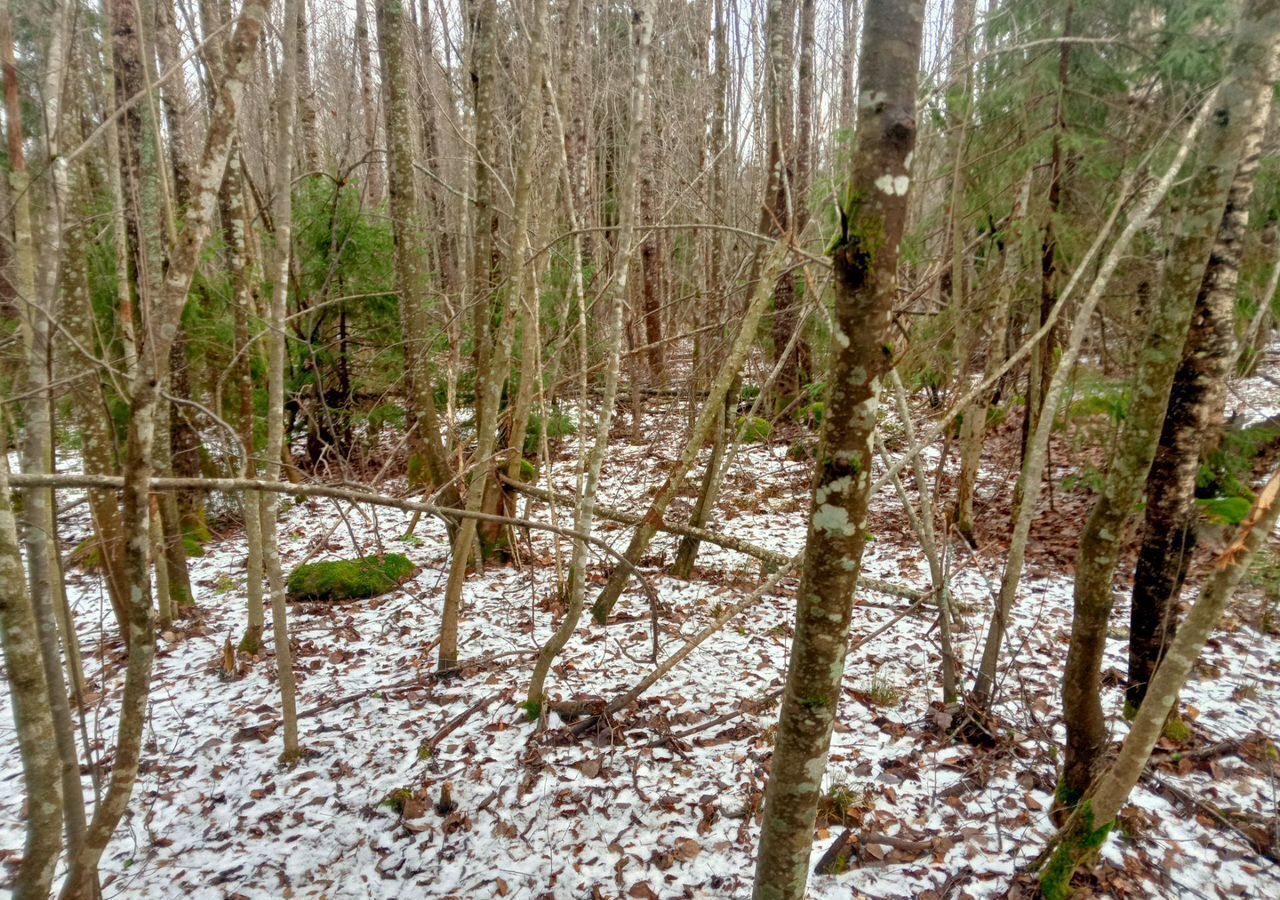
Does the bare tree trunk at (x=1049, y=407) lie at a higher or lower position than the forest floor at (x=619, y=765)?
higher

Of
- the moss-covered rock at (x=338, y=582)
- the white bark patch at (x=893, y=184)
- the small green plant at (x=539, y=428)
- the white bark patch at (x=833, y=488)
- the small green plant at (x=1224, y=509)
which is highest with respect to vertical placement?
the white bark patch at (x=893, y=184)

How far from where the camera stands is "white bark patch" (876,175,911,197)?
5.45 feet

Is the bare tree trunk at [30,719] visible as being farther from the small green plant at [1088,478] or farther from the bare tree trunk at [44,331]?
the small green plant at [1088,478]

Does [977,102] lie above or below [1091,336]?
above

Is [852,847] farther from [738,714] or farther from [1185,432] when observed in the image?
[1185,432]

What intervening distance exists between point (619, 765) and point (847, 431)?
8.72 ft

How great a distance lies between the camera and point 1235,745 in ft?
11.4

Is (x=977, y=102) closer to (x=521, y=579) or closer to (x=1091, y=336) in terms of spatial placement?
(x=1091, y=336)

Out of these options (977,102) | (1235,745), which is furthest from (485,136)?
(1235,745)

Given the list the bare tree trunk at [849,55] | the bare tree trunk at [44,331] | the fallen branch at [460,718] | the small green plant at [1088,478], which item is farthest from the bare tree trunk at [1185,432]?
the bare tree trunk at [849,55]

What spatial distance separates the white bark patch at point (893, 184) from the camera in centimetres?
166

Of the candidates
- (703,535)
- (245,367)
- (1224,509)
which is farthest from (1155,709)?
(245,367)

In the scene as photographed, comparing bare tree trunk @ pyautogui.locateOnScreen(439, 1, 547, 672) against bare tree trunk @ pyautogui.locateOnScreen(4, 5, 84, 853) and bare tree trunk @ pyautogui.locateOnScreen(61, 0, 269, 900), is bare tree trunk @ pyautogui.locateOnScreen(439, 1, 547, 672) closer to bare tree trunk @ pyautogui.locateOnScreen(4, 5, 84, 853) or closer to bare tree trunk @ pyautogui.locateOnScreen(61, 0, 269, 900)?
bare tree trunk @ pyautogui.locateOnScreen(61, 0, 269, 900)

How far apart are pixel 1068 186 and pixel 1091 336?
2146 mm
